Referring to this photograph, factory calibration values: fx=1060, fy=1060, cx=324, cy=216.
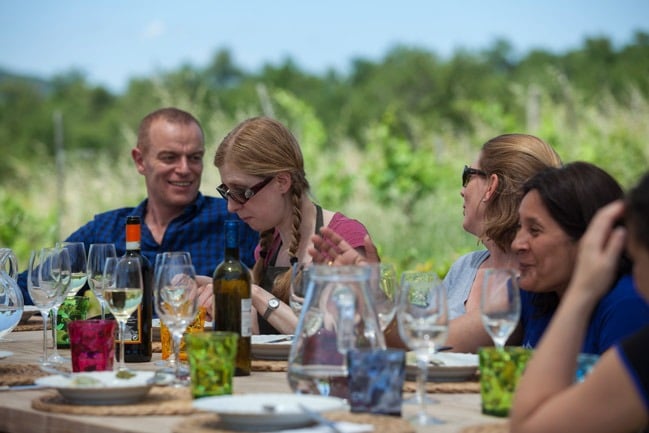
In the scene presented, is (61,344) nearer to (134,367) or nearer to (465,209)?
(134,367)

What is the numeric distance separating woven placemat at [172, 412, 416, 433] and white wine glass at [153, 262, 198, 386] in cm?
42

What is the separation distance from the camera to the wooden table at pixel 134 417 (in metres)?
1.91

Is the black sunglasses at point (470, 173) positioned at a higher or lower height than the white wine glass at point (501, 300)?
higher

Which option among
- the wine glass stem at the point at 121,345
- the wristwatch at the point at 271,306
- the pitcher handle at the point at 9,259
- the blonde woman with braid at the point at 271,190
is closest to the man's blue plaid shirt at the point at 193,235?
the blonde woman with braid at the point at 271,190

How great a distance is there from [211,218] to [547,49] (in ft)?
79.7

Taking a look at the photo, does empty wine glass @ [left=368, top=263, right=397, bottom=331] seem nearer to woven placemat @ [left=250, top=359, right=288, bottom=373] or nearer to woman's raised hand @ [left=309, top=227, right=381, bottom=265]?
woman's raised hand @ [left=309, top=227, right=381, bottom=265]

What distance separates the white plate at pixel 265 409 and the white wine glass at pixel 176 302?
0.44 m

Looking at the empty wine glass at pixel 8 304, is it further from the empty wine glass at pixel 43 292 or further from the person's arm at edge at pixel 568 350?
the person's arm at edge at pixel 568 350

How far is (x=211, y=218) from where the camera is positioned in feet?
15.1

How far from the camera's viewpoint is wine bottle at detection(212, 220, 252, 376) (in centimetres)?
246

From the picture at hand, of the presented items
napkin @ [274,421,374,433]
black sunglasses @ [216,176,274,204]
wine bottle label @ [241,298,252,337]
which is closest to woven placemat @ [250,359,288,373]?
wine bottle label @ [241,298,252,337]

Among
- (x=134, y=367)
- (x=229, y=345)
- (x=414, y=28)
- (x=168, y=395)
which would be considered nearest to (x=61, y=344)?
(x=134, y=367)

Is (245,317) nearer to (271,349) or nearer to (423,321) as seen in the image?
(271,349)

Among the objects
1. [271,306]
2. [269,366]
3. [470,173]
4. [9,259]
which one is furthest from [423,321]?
[9,259]
